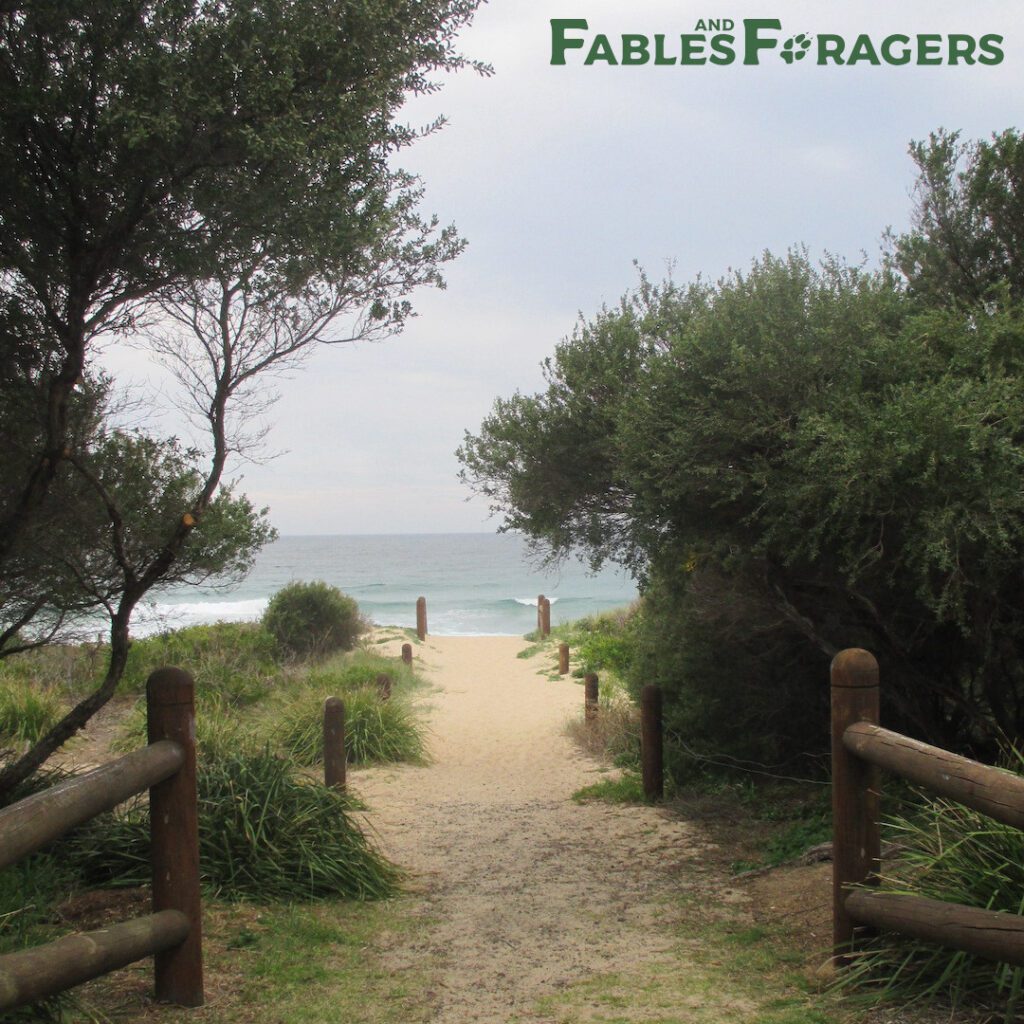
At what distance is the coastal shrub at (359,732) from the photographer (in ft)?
36.9

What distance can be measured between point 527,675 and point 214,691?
25.3ft

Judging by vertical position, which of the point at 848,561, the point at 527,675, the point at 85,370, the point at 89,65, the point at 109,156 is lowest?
the point at 527,675

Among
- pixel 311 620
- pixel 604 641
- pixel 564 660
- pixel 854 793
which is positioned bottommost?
pixel 564 660

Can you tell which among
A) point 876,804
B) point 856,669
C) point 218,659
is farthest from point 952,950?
point 218,659

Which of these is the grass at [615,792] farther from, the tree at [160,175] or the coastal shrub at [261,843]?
the tree at [160,175]

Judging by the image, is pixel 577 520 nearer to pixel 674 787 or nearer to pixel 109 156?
pixel 674 787

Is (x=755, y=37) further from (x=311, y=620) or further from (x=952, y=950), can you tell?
(x=311, y=620)

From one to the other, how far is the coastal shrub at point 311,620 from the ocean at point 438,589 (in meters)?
2.44

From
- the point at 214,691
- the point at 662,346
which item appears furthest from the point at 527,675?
the point at 662,346

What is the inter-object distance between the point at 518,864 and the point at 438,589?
2597 inches

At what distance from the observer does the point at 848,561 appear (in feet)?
20.4

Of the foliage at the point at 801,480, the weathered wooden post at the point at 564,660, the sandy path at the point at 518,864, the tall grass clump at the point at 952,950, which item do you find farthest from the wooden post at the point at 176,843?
the weathered wooden post at the point at 564,660

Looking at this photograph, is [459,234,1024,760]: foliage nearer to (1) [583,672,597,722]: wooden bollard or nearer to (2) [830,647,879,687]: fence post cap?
(2) [830,647,879,687]: fence post cap

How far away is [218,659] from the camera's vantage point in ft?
50.5
